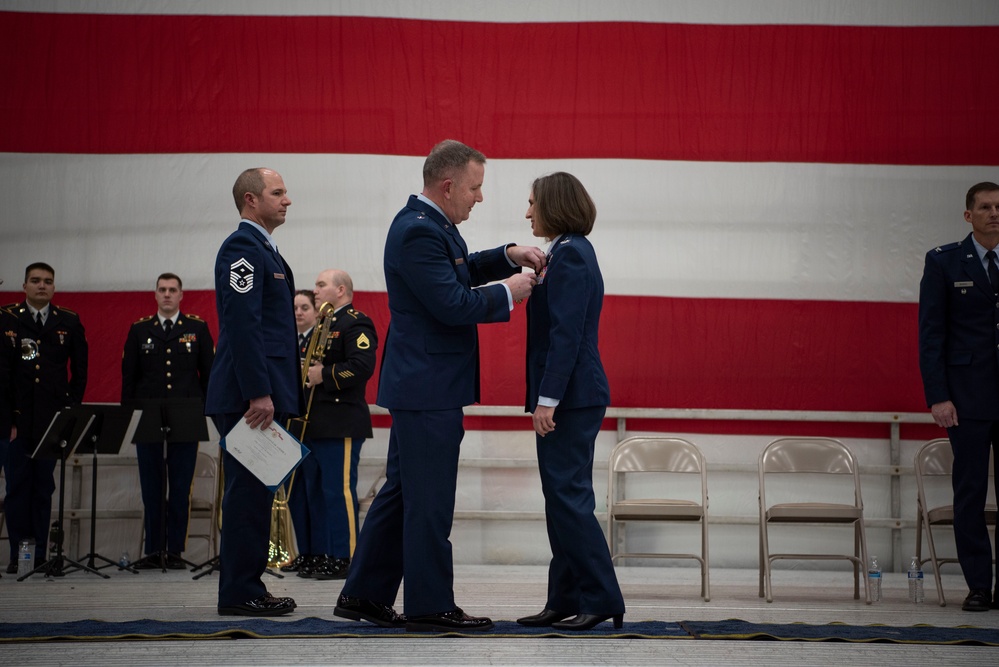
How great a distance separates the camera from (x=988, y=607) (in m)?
4.48

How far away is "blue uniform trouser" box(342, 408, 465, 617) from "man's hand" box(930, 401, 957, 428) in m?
2.39

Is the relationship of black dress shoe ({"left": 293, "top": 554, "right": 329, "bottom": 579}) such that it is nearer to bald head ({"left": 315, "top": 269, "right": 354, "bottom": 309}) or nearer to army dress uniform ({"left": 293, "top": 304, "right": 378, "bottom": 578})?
army dress uniform ({"left": 293, "top": 304, "right": 378, "bottom": 578})

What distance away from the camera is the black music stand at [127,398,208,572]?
18.5ft

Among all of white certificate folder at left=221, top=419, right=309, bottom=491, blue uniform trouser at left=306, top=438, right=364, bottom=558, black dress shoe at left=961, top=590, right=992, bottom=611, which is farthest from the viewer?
blue uniform trouser at left=306, top=438, right=364, bottom=558

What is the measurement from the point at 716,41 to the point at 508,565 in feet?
11.1

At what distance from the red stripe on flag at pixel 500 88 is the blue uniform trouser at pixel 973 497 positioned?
2.17 meters

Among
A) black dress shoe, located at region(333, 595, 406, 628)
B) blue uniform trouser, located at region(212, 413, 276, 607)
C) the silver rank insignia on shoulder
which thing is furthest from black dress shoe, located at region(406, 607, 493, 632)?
the silver rank insignia on shoulder

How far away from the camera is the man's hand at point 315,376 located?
559 cm

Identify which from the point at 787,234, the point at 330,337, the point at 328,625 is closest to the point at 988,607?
the point at 787,234

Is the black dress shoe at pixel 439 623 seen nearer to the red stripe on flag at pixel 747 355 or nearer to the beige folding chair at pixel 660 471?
the beige folding chair at pixel 660 471

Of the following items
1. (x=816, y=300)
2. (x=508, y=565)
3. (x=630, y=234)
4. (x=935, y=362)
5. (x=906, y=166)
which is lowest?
(x=508, y=565)

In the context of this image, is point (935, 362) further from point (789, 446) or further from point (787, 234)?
point (787, 234)

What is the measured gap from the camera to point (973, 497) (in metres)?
4.54

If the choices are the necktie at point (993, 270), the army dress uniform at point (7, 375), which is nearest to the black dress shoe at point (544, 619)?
the necktie at point (993, 270)
